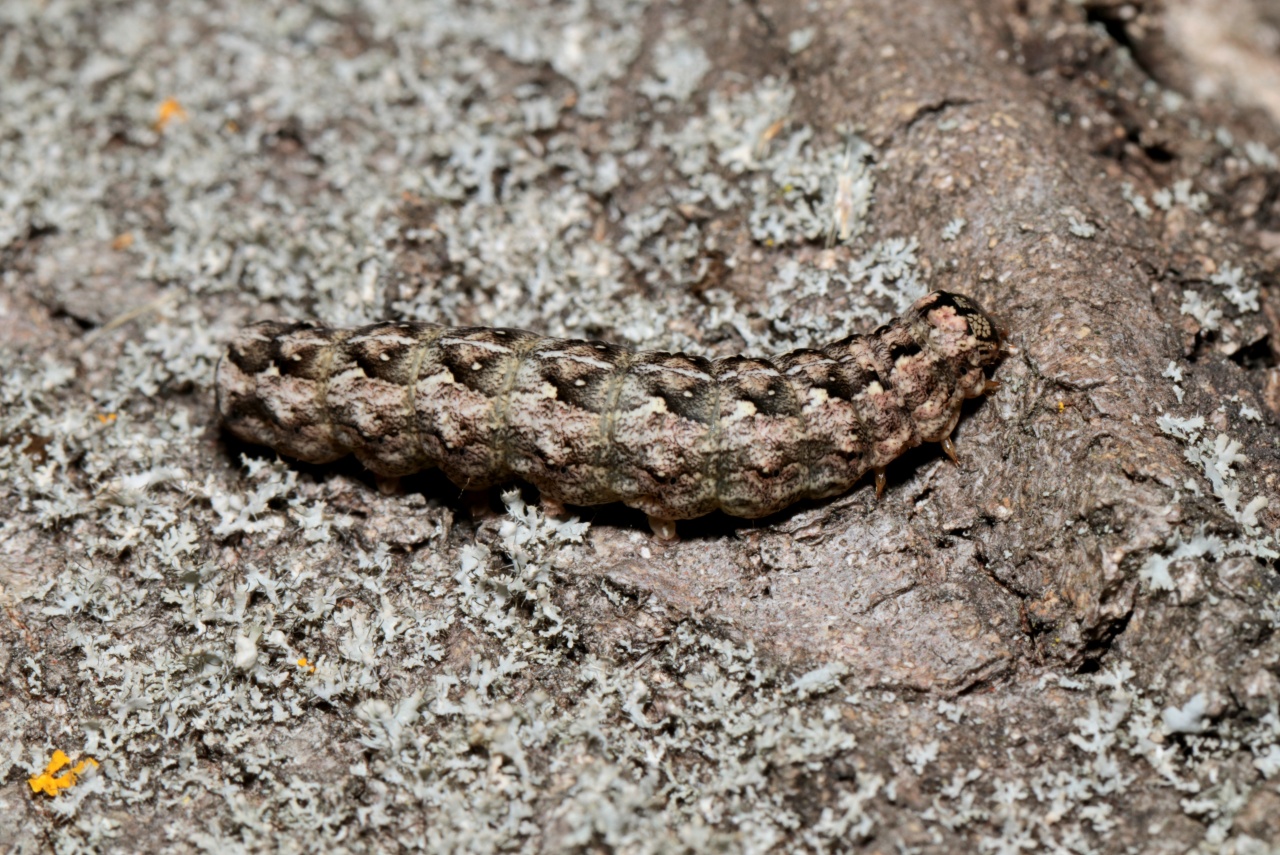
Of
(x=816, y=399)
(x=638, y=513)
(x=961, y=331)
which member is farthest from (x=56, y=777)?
(x=961, y=331)

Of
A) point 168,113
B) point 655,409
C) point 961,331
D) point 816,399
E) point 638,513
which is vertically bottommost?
point 168,113

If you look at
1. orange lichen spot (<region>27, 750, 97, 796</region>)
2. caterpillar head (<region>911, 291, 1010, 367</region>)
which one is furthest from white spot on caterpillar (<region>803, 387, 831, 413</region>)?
orange lichen spot (<region>27, 750, 97, 796</region>)

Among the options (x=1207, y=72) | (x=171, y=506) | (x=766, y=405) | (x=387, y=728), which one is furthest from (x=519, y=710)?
(x=1207, y=72)

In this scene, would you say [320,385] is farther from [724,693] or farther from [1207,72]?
[1207,72]

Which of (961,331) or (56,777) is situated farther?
(961,331)

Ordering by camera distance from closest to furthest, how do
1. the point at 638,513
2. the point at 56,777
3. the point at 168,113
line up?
the point at 56,777 < the point at 638,513 < the point at 168,113

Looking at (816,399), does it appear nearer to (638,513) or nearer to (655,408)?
(655,408)

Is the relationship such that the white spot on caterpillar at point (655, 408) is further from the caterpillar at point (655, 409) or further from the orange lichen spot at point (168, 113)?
the orange lichen spot at point (168, 113)
